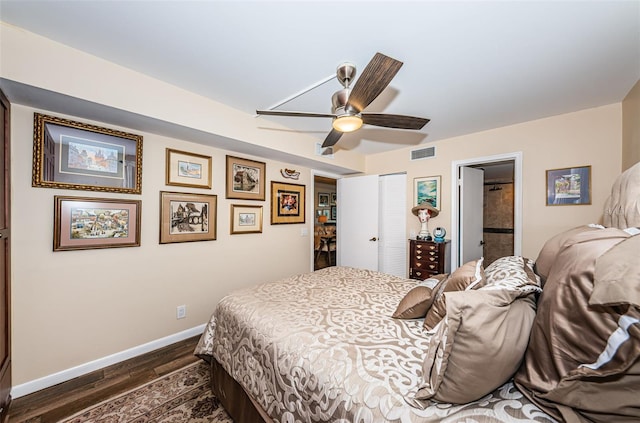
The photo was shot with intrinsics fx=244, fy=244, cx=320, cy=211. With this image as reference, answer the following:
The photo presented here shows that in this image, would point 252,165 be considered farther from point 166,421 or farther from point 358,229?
point 166,421

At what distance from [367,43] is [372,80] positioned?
1.09 feet

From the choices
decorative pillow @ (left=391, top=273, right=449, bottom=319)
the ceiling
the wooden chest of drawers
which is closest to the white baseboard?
the ceiling

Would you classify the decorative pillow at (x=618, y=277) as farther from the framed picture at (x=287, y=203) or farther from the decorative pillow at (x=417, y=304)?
the framed picture at (x=287, y=203)

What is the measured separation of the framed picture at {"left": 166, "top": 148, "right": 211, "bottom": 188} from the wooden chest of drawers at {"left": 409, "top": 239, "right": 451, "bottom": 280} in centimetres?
291

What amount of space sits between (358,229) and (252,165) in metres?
2.10

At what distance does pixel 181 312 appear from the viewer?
270 cm

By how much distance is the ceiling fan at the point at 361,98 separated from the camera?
141cm

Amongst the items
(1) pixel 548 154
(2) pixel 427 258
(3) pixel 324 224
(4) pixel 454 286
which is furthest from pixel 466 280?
(3) pixel 324 224

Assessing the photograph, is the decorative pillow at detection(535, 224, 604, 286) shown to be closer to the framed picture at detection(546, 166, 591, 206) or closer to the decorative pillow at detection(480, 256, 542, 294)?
the decorative pillow at detection(480, 256, 542, 294)

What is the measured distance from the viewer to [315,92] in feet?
7.34

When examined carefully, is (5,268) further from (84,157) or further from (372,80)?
(372,80)

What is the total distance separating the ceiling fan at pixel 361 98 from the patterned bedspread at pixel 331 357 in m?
1.36

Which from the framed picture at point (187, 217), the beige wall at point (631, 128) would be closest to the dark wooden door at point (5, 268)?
the framed picture at point (187, 217)

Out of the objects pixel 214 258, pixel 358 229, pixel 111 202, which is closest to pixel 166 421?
pixel 214 258
